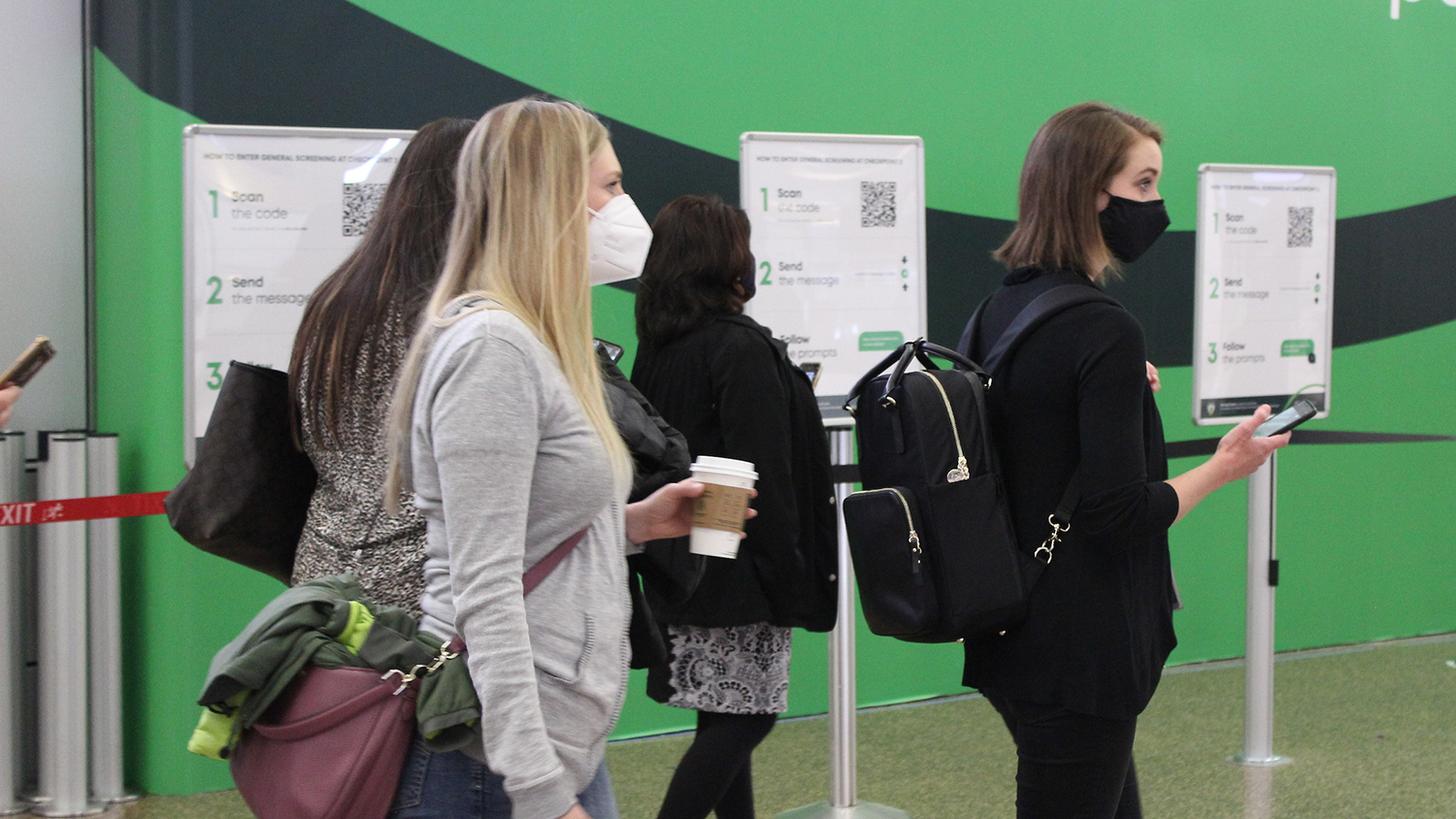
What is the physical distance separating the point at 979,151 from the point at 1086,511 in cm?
294

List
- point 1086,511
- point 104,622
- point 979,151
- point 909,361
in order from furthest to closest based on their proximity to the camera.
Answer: point 979,151 < point 104,622 < point 909,361 < point 1086,511

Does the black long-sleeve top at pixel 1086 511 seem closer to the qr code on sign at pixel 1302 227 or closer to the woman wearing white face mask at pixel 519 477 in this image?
the woman wearing white face mask at pixel 519 477

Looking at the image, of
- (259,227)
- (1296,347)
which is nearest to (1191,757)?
(1296,347)

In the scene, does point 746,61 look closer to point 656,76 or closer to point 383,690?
point 656,76

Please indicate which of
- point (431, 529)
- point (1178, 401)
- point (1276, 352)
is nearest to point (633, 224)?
point (431, 529)

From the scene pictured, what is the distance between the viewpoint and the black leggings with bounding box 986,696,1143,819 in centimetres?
176

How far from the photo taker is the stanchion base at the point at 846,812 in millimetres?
3164

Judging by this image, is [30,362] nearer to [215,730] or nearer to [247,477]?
[247,477]

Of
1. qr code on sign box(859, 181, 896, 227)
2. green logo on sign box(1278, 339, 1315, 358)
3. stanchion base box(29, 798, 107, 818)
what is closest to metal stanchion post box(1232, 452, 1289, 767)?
green logo on sign box(1278, 339, 1315, 358)

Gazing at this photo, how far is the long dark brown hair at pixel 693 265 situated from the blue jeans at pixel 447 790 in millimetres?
1421

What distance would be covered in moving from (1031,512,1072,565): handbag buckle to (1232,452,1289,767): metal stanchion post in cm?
212

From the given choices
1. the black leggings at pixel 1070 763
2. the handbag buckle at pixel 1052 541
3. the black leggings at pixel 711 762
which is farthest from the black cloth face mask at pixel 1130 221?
the black leggings at pixel 711 762

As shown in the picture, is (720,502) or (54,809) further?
(54,809)

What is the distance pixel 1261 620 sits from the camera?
12.0 feet
